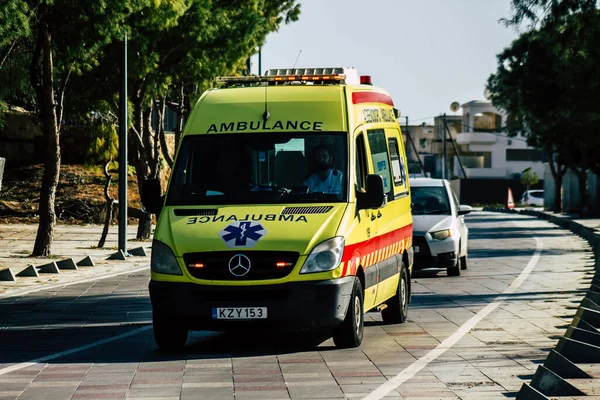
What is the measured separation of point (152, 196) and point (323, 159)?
66.6 inches

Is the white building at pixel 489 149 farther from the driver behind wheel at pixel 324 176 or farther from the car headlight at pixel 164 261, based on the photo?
the car headlight at pixel 164 261

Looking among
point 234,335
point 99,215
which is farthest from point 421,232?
point 99,215

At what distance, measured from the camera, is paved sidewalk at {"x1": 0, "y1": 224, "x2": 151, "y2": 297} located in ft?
67.6

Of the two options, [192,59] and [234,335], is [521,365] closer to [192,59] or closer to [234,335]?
[234,335]

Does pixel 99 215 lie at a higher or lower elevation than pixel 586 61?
lower

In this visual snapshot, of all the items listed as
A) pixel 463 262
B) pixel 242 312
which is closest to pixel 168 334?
pixel 242 312

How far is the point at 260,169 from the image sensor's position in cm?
1206

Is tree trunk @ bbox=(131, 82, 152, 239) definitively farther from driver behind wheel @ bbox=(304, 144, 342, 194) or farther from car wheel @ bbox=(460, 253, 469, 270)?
driver behind wheel @ bbox=(304, 144, 342, 194)

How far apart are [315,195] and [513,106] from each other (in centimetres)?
4088

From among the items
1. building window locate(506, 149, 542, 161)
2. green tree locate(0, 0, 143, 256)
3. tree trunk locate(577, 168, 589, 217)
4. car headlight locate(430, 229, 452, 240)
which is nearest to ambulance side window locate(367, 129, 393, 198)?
car headlight locate(430, 229, 452, 240)

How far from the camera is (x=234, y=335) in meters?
12.8

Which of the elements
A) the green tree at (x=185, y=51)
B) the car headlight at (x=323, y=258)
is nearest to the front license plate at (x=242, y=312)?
the car headlight at (x=323, y=258)

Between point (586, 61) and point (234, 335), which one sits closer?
point (234, 335)

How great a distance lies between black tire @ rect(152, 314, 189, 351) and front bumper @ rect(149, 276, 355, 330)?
18cm
